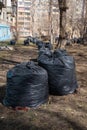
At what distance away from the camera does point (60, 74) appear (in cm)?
570

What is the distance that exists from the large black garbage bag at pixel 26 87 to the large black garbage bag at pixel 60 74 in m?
0.57

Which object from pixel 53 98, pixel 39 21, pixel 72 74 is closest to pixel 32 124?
pixel 53 98

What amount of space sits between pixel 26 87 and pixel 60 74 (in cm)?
100

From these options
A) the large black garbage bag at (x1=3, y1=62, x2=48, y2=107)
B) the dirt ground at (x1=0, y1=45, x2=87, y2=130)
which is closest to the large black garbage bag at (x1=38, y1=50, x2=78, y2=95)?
the dirt ground at (x1=0, y1=45, x2=87, y2=130)

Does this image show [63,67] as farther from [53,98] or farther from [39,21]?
[39,21]

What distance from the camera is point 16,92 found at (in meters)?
4.93

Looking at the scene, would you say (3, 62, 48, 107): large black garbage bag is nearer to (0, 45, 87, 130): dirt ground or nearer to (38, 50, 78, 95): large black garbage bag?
(0, 45, 87, 130): dirt ground

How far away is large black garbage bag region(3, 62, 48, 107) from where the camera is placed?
194 inches

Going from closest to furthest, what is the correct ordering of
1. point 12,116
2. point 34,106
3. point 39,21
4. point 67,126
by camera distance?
point 67,126 → point 12,116 → point 34,106 → point 39,21

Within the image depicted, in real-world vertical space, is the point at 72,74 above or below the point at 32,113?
above

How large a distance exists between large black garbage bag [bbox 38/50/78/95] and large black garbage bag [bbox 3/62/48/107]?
22.3 inches

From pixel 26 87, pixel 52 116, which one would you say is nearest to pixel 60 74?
pixel 26 87

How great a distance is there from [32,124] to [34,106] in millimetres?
677

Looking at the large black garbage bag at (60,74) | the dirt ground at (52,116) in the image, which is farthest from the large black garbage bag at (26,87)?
the large black garbage bag at (60,74)
